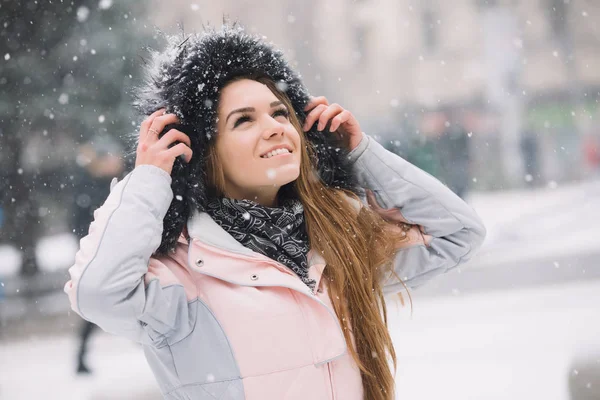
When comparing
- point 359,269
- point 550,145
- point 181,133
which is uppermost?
point 550,145

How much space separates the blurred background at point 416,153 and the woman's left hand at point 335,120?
1.48 feet

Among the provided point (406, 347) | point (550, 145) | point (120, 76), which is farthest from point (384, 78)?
point (406, 347)

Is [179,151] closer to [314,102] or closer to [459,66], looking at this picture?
[314,102]

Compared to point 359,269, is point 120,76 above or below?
above

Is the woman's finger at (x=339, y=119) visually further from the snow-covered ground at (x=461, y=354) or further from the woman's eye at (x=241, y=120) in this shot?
the snow-covered ground at (x=461, y=354)

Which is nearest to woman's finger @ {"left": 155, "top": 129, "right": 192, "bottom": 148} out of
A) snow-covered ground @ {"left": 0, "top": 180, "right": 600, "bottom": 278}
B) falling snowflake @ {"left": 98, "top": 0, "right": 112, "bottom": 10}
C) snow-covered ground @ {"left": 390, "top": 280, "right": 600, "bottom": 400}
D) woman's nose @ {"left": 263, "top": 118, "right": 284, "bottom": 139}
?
woman's nose @ {"left": 263, "top": 118, "right": 284, "bottom": 139}

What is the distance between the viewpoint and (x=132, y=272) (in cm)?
152

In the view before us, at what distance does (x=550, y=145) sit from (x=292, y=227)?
21.2m

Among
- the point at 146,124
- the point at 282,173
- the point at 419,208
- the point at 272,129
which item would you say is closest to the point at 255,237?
the point at 282,173

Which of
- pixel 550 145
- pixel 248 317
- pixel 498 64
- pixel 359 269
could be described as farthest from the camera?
pixel 550 145

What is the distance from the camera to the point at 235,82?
1862 millimetres

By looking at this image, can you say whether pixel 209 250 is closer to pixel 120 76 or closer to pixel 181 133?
pixel 181 133

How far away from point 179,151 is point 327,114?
49cm

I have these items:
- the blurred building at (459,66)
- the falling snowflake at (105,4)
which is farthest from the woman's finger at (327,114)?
the blurred building at (459,66)
